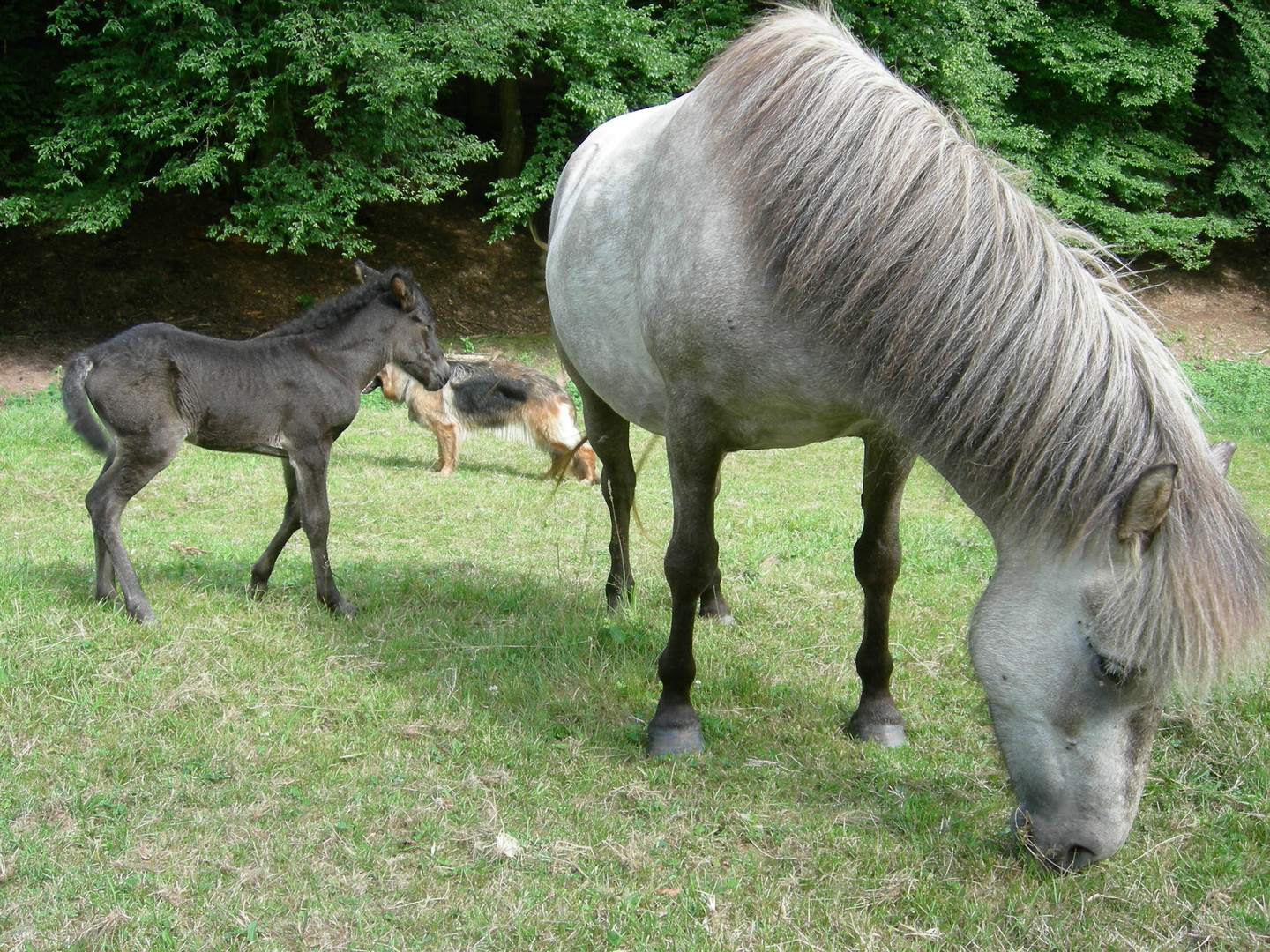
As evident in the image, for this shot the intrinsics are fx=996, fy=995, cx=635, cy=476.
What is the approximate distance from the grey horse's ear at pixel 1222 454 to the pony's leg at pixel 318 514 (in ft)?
12.2

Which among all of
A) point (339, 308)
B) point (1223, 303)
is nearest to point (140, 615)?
point (339, 308)

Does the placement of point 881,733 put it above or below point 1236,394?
above

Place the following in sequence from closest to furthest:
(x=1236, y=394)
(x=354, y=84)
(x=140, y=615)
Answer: (x=140, y=615)
(x=354, y=84)
(x=1236, y=394)

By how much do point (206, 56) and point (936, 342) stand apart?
12.2 metres

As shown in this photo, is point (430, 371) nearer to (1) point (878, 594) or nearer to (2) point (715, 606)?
(2) point (715, 606)

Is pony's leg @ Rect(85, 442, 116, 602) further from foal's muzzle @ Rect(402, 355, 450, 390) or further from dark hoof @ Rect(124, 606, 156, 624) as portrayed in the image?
foal's muzzle @ Rect(402, 355, 450, 390)

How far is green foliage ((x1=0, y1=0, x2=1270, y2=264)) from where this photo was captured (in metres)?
12.5

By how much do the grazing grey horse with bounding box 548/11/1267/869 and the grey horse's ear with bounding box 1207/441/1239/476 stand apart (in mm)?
26

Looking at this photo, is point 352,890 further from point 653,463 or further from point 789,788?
point 653,463

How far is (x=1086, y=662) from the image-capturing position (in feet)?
7.70

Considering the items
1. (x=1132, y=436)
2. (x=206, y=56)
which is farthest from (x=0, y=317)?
(x=1132, y=436)

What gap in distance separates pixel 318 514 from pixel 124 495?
2.78 ft

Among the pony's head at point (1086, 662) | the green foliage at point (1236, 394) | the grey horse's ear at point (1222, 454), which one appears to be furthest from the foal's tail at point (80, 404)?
the green foliage at point (1236, 394)

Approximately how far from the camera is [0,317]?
45.5ft
